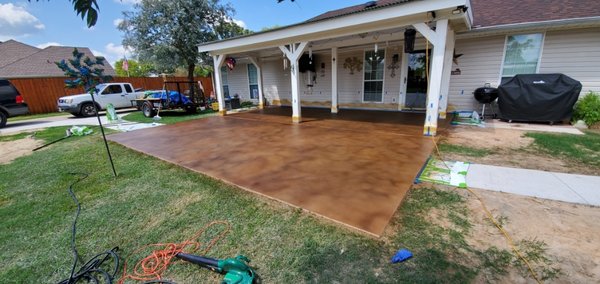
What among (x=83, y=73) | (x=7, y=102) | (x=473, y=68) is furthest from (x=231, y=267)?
(x=7, y=102)

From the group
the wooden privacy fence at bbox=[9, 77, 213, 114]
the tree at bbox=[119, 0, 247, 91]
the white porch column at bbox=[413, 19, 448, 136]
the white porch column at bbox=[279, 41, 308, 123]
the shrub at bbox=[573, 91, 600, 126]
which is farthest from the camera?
the wooden privacy fence at bbox=[9, 77, 213, 114]

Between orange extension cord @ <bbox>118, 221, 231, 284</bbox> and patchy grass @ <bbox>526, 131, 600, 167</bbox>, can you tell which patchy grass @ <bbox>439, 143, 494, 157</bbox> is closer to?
patchy grass @ <bbox>526, 131, 600, 167</bbox>

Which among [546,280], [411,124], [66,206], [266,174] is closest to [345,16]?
[411,124]

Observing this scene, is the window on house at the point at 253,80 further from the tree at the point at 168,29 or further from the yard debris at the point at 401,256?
the yard debris at the point at 401,256

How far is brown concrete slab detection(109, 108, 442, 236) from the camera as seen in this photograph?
2707mm

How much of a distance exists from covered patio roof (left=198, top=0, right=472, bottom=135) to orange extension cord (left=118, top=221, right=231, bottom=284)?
16.1 ft

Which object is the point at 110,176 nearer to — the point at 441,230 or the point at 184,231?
the point at 184,231

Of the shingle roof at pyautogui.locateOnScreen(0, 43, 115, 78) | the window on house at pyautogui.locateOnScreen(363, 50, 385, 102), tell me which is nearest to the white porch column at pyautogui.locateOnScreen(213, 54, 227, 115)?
the window on house at pyautogui.locateOnScreen(363, 50, 385, 102)

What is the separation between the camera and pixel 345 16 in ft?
18.4

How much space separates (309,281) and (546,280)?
158 cm

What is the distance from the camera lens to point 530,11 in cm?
668

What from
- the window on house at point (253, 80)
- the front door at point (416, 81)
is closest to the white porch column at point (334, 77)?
the front door at point (416, 81)

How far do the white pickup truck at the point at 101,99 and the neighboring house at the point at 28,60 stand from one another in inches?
353

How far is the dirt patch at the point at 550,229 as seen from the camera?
1702 millimetres
